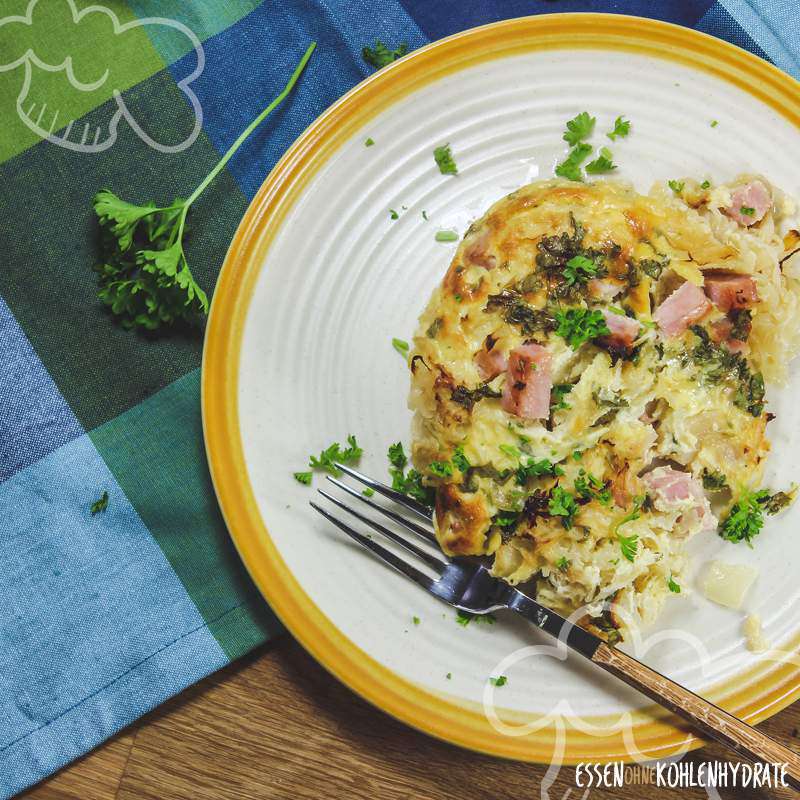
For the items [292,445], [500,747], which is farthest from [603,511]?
[292,445]

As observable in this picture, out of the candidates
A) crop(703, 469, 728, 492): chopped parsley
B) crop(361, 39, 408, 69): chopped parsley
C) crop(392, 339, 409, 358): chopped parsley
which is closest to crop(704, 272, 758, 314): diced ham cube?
crop(703, 469, 728, 492): chopped parsley

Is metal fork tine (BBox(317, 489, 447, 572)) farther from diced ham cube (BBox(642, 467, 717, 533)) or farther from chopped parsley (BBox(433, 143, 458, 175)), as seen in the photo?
chopped parsley (BBox(433, 143, 458, 175))

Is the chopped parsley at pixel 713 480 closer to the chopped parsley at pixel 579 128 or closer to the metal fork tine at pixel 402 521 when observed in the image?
the metal fork tine at pixel 402 521

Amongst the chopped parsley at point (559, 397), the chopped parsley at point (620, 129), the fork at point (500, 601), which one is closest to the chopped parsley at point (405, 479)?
the fork at point (500, 601)

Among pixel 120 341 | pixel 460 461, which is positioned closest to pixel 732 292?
pixel 460 461

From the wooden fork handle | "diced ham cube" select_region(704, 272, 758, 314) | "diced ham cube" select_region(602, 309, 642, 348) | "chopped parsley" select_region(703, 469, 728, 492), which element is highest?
"diced ham cube" select_region(602, 309, 642, 348)

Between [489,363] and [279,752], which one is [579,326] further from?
[279,752]
